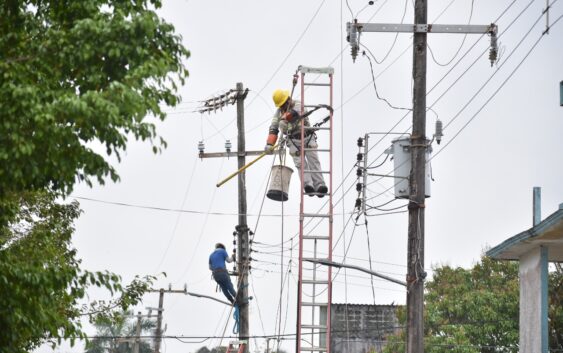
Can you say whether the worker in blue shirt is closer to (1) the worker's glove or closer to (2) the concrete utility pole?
(2) the concrete utility pole

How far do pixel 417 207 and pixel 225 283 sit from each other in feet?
42.7

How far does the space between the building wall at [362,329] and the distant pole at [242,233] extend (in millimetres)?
20212

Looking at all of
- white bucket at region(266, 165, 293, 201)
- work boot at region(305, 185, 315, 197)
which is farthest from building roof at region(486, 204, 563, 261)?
white bucket at region(266, 165, 293, 201)

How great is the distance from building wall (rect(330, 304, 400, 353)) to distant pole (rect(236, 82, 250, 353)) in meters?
20.2

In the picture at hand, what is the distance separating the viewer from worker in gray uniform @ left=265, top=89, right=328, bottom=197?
21.1 meters

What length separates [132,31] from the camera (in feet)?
38.2

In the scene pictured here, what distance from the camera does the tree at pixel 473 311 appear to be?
4344cm

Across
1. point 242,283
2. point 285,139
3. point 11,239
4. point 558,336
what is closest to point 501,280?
point 558,336

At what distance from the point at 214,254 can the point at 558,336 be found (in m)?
12.7

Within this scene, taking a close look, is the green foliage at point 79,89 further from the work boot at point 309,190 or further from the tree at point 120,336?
the tree at point 120,336

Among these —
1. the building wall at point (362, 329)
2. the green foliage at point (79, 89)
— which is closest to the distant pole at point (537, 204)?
the green foliage at point (79, 89)

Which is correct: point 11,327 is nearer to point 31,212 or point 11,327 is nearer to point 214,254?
point 31,212

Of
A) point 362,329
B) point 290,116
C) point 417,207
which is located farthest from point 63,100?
point 362,329

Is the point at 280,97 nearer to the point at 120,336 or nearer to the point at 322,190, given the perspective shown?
the point at 322,190
